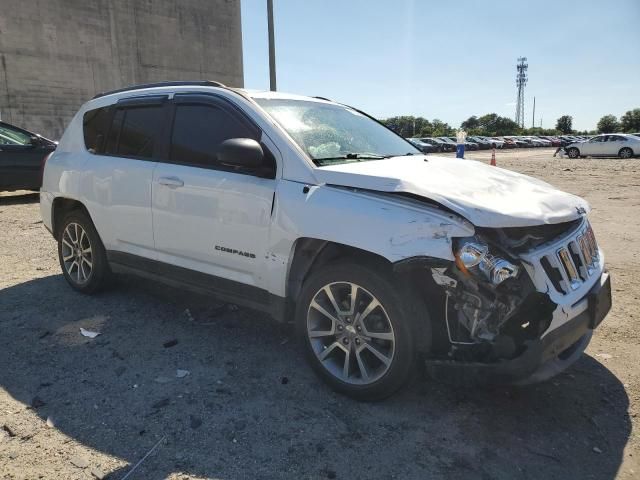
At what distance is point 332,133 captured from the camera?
374cm

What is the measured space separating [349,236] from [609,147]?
32.5m

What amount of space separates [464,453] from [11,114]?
3066 centimetres

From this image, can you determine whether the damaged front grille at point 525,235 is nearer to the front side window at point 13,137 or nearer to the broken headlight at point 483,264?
the broken headlight at point 483,264

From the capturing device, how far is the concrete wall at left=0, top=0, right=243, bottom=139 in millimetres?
27172

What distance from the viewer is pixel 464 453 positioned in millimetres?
2580

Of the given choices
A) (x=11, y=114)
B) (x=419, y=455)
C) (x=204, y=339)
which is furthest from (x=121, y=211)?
(x=11, y=114)

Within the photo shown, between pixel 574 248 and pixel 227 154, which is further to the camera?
pixel 227 154

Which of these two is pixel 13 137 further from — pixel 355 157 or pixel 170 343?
pixel 355 157

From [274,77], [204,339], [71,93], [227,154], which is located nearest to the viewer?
[227,154]

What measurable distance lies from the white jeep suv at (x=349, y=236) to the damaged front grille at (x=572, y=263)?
0.01 meters

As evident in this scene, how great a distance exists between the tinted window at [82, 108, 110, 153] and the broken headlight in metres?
3.50

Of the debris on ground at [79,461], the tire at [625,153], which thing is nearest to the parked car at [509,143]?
the tire at [625,153]

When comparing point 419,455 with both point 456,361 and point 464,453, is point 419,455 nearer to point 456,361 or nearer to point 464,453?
point 464,453

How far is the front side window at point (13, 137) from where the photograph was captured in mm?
10125
